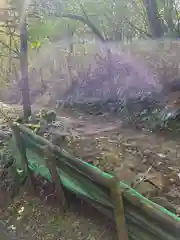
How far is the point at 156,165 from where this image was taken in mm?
5078

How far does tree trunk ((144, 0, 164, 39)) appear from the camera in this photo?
35.3 ft

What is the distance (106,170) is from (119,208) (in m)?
1.69

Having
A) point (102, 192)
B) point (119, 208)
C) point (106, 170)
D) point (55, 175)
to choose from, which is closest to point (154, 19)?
point (106, 170)

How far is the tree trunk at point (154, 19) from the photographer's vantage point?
10.8 m

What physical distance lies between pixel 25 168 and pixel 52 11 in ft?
19.7

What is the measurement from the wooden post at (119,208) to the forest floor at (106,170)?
0.50 m

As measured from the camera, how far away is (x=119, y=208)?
336 centimetres

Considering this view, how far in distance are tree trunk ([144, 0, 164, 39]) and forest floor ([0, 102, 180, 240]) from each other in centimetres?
543

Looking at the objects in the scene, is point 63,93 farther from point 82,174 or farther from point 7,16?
point 82,174

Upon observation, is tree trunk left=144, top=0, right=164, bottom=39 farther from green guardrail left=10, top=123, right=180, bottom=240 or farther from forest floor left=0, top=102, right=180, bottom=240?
green guardrail left=10, top=123, right=180, bottom=240

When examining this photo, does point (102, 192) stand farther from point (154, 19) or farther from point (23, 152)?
point (154, 19)

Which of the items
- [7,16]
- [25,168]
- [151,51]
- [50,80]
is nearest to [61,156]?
[25,168]

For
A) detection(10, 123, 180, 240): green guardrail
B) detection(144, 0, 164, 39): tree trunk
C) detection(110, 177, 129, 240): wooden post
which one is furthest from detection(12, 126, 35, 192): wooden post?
detection(144, 0, 164, 39): tree trunk

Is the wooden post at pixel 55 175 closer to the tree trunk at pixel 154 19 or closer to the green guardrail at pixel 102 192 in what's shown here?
the green guardrail at pixel 102 192
